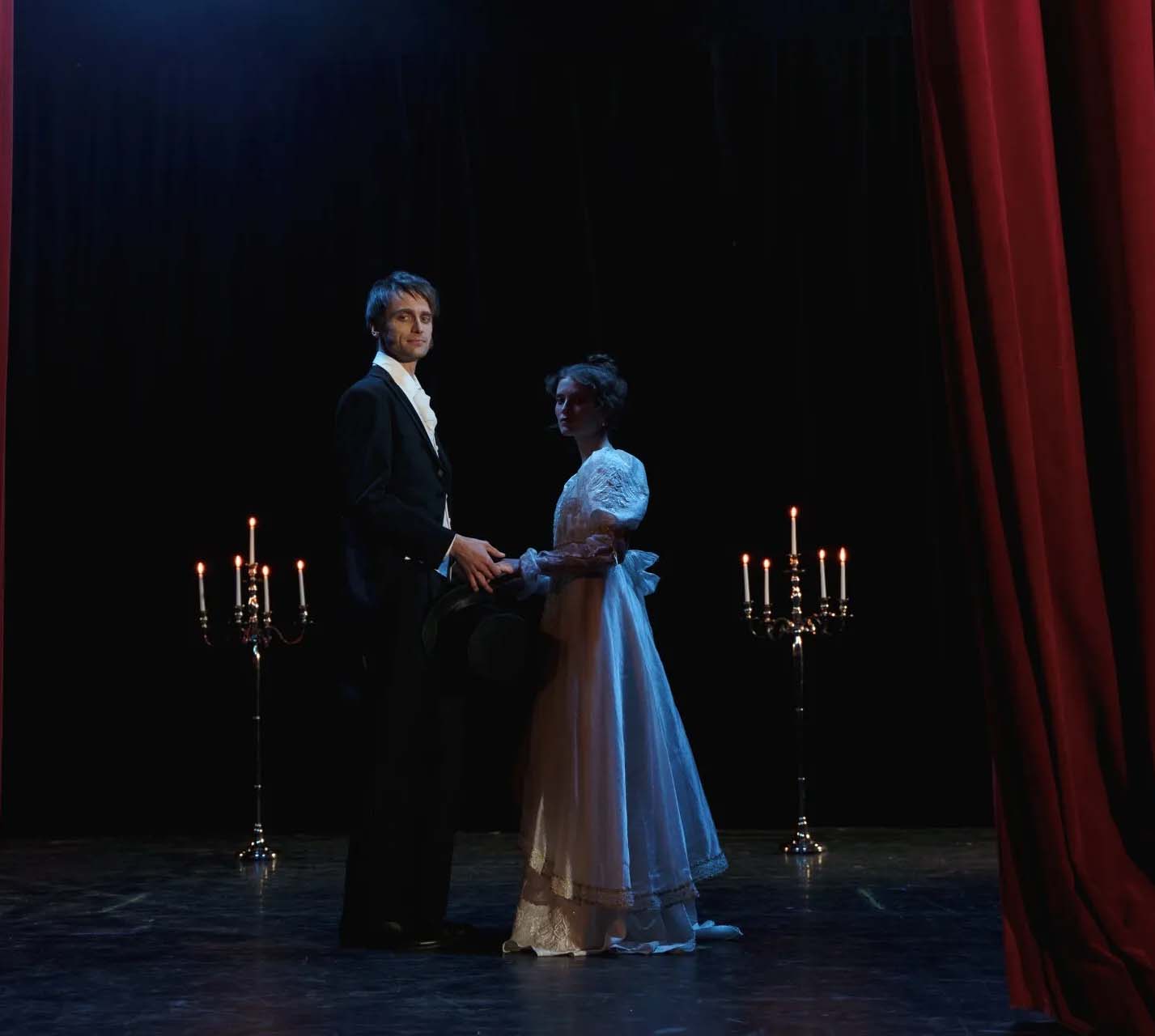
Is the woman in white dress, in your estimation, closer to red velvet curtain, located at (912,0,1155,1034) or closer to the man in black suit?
the man in black suit

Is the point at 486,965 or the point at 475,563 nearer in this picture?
the point at 486,965

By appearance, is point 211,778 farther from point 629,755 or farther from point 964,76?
point 964,76

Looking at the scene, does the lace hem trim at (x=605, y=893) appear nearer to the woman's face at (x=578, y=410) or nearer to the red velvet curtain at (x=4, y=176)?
the woman's face at (x=578, y=410)

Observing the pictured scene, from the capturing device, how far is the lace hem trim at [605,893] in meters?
3.53

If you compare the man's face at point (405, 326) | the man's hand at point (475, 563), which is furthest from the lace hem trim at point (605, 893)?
→ the man's face at point (405, 326)

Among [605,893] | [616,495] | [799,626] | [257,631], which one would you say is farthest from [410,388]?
[799,626]

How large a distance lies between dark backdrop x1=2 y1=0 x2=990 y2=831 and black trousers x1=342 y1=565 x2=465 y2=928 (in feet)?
8.81

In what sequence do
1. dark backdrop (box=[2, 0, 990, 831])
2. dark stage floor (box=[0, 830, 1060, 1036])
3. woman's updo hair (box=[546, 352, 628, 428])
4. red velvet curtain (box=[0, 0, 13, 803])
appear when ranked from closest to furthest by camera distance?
1. red velvet curtain (box=[0, 0, 13, 803])
2. dark stage floor (box=[0, 830, 1060, 1036])
3. woman's updo hair (box=[546, 352, 628, 428])
4. dark backdrop (box=[2, 0, 990, 831])

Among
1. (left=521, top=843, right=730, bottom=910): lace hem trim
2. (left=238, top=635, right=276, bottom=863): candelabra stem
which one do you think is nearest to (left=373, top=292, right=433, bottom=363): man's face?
(left=521, top=843, right=730, bottom=910): lace hem trim

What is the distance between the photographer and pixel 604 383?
3906mm

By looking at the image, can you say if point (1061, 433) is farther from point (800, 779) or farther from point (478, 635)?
point (800, 779)

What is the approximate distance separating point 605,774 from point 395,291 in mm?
1283

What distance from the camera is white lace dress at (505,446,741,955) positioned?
3578 millimetres

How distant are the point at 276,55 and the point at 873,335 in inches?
109
